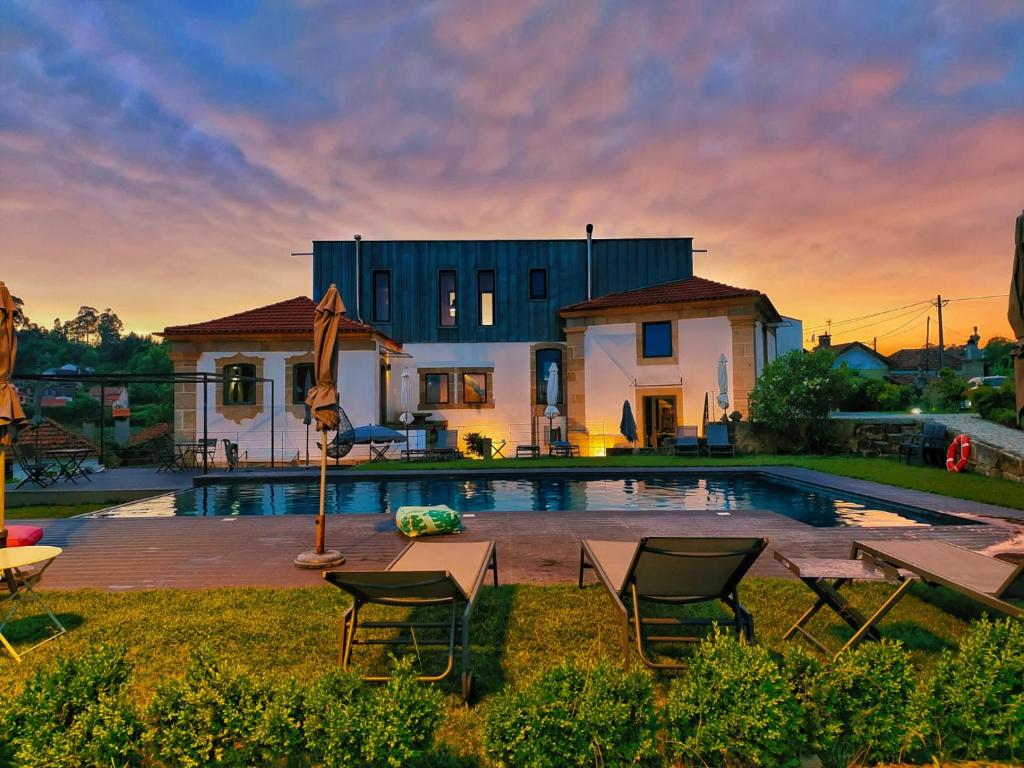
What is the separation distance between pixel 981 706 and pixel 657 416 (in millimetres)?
19530

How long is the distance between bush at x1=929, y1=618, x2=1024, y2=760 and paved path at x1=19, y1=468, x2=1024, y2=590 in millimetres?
2747

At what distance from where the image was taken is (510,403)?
2361cm

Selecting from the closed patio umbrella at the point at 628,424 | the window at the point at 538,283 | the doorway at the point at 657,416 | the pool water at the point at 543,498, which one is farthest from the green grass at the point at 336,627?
the window at the point at 538,283

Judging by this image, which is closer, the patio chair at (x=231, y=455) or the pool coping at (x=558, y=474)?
the pool coping at (x=558, y=474)

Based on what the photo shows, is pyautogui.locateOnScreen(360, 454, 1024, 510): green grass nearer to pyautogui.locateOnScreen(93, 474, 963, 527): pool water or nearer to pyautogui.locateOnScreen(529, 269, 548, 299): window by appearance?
pyautogui.locateOnScreen(93, 474, 963, 527): pool water

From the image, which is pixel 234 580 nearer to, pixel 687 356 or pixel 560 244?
pixel 687 356

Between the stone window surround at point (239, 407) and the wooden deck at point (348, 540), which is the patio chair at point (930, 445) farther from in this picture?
the stone window surround at point (239, 407)

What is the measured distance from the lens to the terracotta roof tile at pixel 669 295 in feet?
67.3

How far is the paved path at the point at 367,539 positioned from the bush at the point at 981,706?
275 cm

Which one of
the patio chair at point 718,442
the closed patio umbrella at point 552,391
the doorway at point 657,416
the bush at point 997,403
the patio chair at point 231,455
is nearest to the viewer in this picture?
the bush at point 997,403

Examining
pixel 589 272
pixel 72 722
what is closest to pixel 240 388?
pixel 589 272

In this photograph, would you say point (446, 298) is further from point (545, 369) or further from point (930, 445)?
point (930, 445)

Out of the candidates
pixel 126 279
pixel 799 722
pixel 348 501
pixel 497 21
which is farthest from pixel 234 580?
pixel 126 279

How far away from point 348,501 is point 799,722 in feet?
34.6
